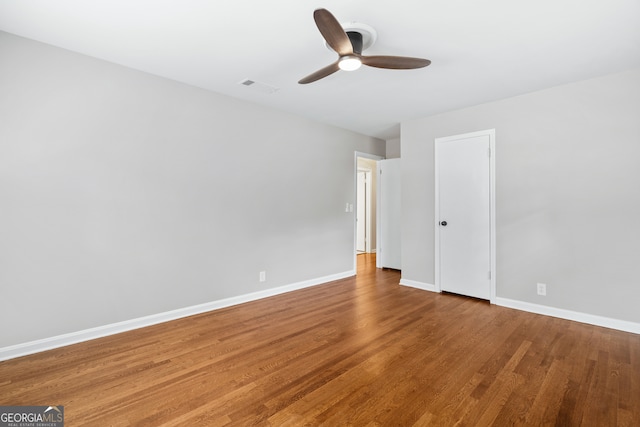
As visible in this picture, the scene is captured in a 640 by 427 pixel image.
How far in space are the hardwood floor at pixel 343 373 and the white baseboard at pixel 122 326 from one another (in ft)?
0.28

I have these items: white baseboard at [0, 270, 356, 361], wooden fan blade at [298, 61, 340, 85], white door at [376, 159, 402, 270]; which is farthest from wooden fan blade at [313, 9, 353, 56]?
white door at [376, 159, 402, 270]

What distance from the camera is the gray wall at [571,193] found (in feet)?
9.41

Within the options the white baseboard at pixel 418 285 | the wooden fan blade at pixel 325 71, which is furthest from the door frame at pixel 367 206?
the wooden fan blade at pixel 325 71

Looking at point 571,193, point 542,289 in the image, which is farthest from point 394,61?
point 542,289

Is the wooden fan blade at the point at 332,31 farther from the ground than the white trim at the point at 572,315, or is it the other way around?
the wooden fan blade at the point at 332,31

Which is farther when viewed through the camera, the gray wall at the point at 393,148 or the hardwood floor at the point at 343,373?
the gray wall at the point at 393,148

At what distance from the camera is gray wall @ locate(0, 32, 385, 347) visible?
7.75 ft

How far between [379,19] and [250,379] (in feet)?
9.00

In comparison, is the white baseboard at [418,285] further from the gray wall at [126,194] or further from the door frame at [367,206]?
the door frame at [367,206]

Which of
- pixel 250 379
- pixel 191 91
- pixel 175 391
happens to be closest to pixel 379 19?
pixel 191 91

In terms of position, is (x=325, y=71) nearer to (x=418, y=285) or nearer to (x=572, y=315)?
(x=418, y=285)

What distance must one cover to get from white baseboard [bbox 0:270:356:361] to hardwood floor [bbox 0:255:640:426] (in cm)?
8

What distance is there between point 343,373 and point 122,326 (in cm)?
221

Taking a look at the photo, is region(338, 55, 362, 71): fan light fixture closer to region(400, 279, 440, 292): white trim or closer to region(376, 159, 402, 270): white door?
region(400, 279, 440, 292): white trim
